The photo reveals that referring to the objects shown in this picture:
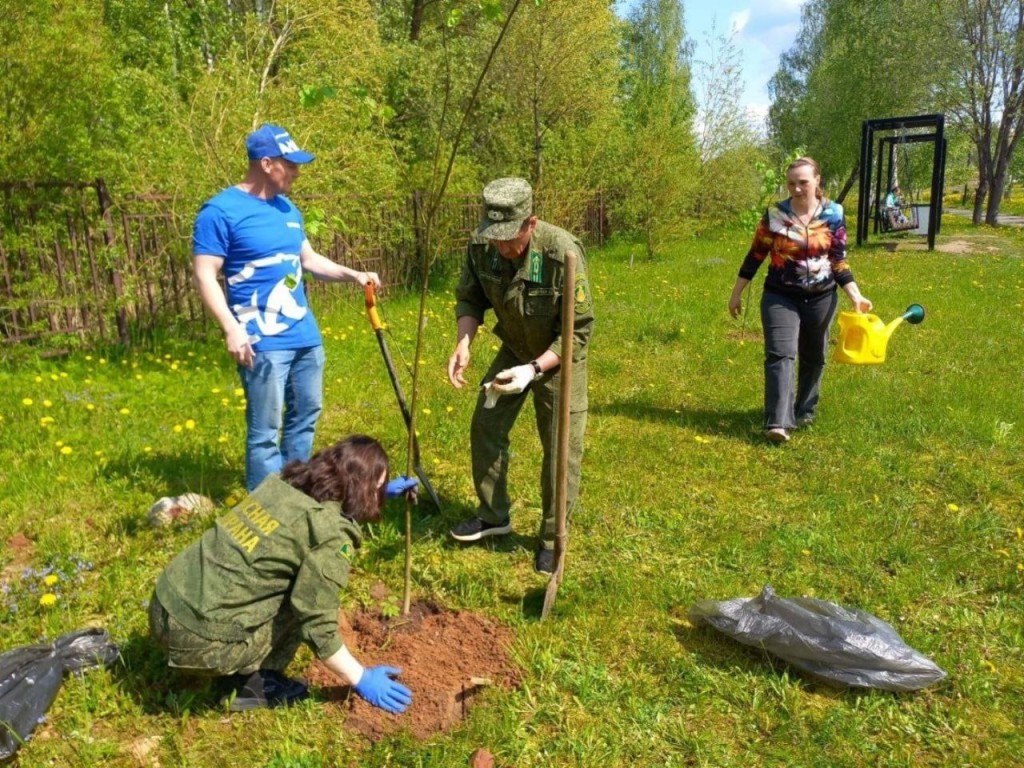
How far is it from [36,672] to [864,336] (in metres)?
4.66

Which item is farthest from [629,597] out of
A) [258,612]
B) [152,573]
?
[152,573]

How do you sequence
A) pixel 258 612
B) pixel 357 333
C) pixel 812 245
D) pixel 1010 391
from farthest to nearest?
pixel 357 333 < pixel 1010 391 < pixel 812 245 < pixel 258 612

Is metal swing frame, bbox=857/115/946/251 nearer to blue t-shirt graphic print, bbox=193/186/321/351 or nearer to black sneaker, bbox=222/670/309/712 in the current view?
blue t-shirt graphic print, bbox=193/186/321/351

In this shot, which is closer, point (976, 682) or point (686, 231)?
point (976, 682)

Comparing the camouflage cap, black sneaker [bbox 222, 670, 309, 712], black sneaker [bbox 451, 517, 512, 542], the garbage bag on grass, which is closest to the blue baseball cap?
the camouflage cap

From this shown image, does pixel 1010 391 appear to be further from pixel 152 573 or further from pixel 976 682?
pixel 152 573

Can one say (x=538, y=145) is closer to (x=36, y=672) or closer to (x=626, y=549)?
(x=626, y=549)

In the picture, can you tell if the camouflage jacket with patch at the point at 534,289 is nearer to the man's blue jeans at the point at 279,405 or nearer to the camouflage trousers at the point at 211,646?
the man's blue jeans at the point at 279,405

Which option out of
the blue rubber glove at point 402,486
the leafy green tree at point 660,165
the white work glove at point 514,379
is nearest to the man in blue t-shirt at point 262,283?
the blue rubber glove at point 402,486

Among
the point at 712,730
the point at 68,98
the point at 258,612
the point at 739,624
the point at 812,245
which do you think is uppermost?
the point at 68,98

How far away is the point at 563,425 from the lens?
2.88 meters

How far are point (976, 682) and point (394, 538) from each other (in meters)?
2.50

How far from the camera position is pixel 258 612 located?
7.61 feet

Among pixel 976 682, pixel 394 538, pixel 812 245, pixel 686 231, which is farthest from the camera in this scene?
pixel 686 231
